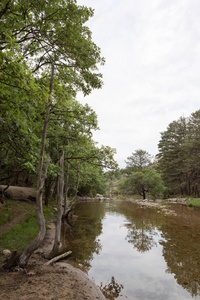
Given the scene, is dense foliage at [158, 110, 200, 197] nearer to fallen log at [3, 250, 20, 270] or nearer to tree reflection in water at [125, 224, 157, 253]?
tree reflection in water at [125, 224, 157, 253]

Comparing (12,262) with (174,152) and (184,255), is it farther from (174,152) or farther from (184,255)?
(174,152)

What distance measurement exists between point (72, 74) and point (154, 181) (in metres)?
43.4

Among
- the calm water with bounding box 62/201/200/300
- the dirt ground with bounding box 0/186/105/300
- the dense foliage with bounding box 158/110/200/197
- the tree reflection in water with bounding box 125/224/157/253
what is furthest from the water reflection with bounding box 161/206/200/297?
the dense foliage with bounding box 158/110/200/197

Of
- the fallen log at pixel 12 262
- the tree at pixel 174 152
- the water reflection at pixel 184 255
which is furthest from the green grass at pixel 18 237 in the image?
the tree at pixel 174 152

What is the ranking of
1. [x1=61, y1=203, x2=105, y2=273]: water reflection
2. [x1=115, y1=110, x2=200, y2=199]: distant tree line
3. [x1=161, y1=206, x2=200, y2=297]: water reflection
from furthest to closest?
1. [x1=115, y1=110, x2=200, y2=199]: distant tree line
2. [x1=61, y1=203, x2=105, y2=273]: water reflection
3. [x1=161, y1=206, x2=200, y2=297]: water reflection

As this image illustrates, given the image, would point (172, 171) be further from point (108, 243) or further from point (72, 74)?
point (72, 74)

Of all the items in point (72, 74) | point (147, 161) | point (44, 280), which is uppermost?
point (147, 161)

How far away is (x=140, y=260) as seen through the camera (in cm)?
912

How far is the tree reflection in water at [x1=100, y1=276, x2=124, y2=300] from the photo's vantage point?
5.98m

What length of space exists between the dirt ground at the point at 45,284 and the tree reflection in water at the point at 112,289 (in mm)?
546

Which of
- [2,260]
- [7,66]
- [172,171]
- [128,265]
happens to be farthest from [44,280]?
[172,171]

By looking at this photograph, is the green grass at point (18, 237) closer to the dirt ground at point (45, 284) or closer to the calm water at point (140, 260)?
the dirt ground at point (45, 284)

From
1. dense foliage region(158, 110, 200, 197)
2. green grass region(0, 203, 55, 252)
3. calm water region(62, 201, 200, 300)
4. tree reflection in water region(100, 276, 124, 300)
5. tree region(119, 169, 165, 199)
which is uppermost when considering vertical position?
dense foliage region(158, 110, 200, 197)

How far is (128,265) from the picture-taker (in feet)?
28.0
